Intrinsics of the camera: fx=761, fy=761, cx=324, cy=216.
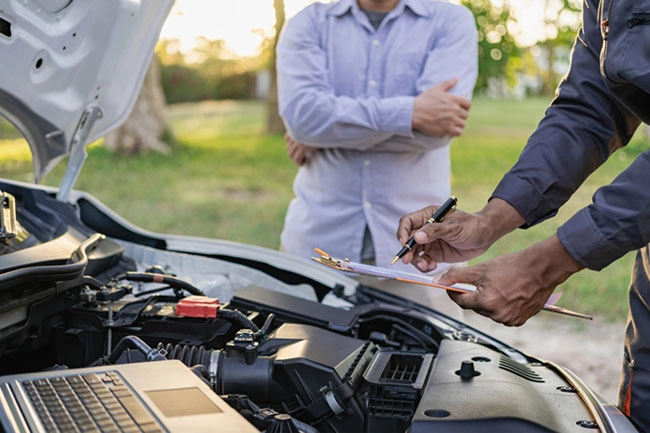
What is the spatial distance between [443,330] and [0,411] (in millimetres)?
1182

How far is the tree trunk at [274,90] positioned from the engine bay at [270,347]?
25.7 feet

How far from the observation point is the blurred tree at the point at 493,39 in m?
12.4

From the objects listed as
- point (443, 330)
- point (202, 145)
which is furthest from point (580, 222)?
point (202, 145)

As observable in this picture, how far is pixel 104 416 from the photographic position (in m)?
1.12

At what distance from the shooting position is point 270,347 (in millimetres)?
1556

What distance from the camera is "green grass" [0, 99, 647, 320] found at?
22.6ft

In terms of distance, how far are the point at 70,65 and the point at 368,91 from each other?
1.08 m

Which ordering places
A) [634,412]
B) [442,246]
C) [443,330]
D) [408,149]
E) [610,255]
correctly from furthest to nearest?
[408,149] → [443,330] → [442,246] → [634,412] → [610,255]

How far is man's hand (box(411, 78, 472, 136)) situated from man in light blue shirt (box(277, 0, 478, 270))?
0.04 metres

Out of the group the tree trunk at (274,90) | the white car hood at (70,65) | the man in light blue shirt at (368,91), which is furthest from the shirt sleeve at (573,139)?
the tree trunk at (274,90)

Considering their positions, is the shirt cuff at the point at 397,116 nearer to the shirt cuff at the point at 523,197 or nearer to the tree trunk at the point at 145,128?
the shirt cuff at the point at 523,197

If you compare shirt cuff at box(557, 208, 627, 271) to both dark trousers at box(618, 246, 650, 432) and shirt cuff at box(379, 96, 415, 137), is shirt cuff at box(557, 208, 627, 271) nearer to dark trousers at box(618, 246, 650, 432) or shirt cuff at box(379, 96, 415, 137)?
dark trousers at box(618, 246, 650, 432)

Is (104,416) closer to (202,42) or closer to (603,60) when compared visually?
(603,60)

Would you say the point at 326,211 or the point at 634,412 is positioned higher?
the point at 326,211
